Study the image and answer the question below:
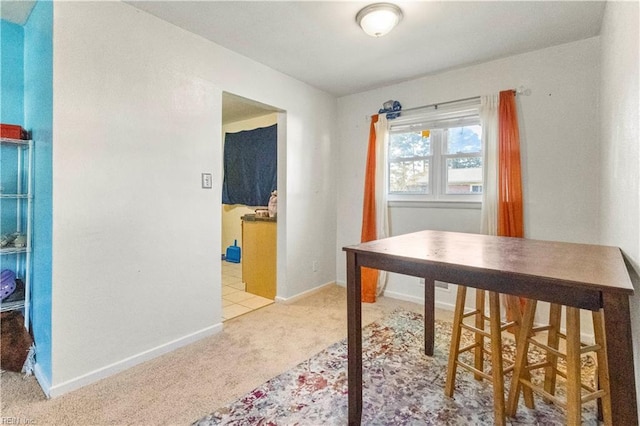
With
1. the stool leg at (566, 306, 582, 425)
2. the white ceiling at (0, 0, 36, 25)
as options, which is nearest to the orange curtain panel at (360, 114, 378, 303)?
the stool leg at (566, 306, 582, 425)

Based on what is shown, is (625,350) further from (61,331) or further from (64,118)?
(64,118)

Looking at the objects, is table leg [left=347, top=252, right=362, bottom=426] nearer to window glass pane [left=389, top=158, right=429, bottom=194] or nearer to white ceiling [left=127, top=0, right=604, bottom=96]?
white ceiling [left=127, top=0, right=604, bottom=96]

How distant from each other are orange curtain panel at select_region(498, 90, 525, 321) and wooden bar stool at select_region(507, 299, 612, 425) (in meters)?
1.18

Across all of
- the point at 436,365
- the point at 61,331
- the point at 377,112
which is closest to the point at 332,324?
the point at 436,365

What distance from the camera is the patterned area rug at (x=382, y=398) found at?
1.52m

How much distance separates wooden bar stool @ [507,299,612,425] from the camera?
118 centimetres

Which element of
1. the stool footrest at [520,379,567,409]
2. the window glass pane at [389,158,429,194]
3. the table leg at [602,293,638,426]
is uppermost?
the window glass pane at [389,158,429,194]

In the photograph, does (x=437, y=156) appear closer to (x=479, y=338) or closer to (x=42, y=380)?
(x=479, y=338)

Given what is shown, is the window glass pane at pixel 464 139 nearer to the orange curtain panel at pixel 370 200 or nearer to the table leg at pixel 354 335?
the orange curtain panel at pixel 370 200

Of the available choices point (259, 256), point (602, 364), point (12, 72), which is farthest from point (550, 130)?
point (12, 72)

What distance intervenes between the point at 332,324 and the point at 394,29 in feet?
7.93

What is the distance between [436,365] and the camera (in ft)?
6.57

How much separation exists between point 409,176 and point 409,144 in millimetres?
351

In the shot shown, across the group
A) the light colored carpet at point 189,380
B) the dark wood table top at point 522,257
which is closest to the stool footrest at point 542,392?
the dark wood table top at point 522,257
